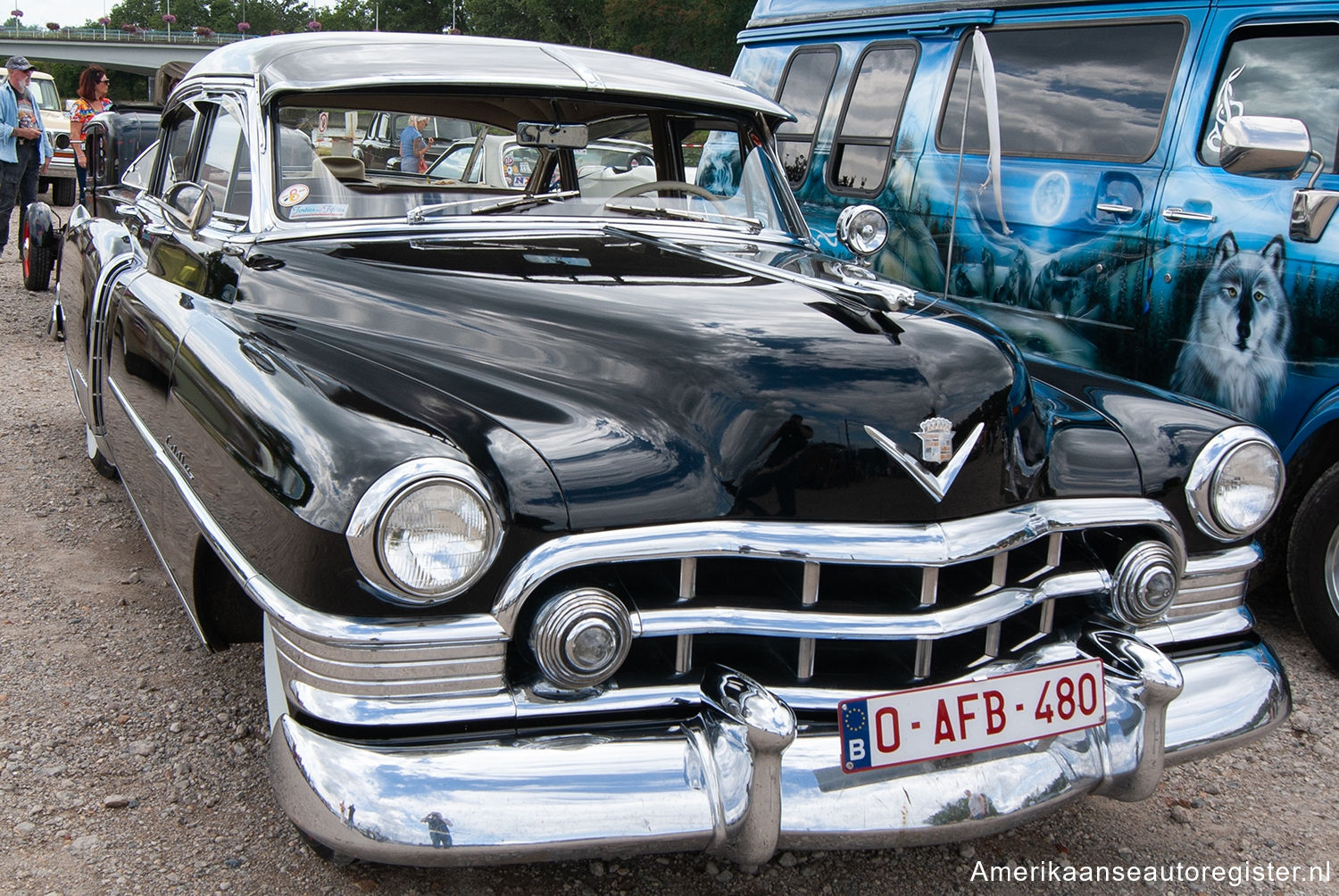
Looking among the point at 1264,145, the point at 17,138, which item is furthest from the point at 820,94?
the point at 17,138

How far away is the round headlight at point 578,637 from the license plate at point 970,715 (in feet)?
1.36

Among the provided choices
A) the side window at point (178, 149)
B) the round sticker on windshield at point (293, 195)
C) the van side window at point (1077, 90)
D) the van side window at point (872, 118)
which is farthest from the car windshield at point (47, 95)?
the round sticker on windshield at point (293, 195)

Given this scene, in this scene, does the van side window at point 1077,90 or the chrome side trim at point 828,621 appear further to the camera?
the van side window at point 1077,90

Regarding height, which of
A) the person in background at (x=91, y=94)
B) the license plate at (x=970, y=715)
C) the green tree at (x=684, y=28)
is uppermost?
the green tree at (x=684, y=28)

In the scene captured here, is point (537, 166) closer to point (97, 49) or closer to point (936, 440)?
point (936, 440)

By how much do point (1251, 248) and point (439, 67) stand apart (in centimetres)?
263

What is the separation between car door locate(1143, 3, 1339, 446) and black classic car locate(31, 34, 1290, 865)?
1177 mm

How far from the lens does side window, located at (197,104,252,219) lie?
3057 millimetres

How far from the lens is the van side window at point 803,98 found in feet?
18.6

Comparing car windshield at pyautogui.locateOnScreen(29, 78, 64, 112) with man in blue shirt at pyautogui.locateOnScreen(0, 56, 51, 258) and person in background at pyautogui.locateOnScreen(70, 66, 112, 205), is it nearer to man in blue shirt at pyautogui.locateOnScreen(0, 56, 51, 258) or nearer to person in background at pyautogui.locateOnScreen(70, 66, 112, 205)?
person in background at pyautogui.locateOnScreen(70, 66, 112, 205)

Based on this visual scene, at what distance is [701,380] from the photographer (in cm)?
216

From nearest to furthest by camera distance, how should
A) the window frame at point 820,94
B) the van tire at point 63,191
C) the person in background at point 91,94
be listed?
1. the window frame at point 820,94
2. the person in background at point 91,94
3. the van tire at point 63,191

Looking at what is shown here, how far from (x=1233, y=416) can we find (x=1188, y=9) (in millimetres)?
2158

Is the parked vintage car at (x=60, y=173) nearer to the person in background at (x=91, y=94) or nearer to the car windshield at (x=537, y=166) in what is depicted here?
the person in background at (x=91, y=94)
